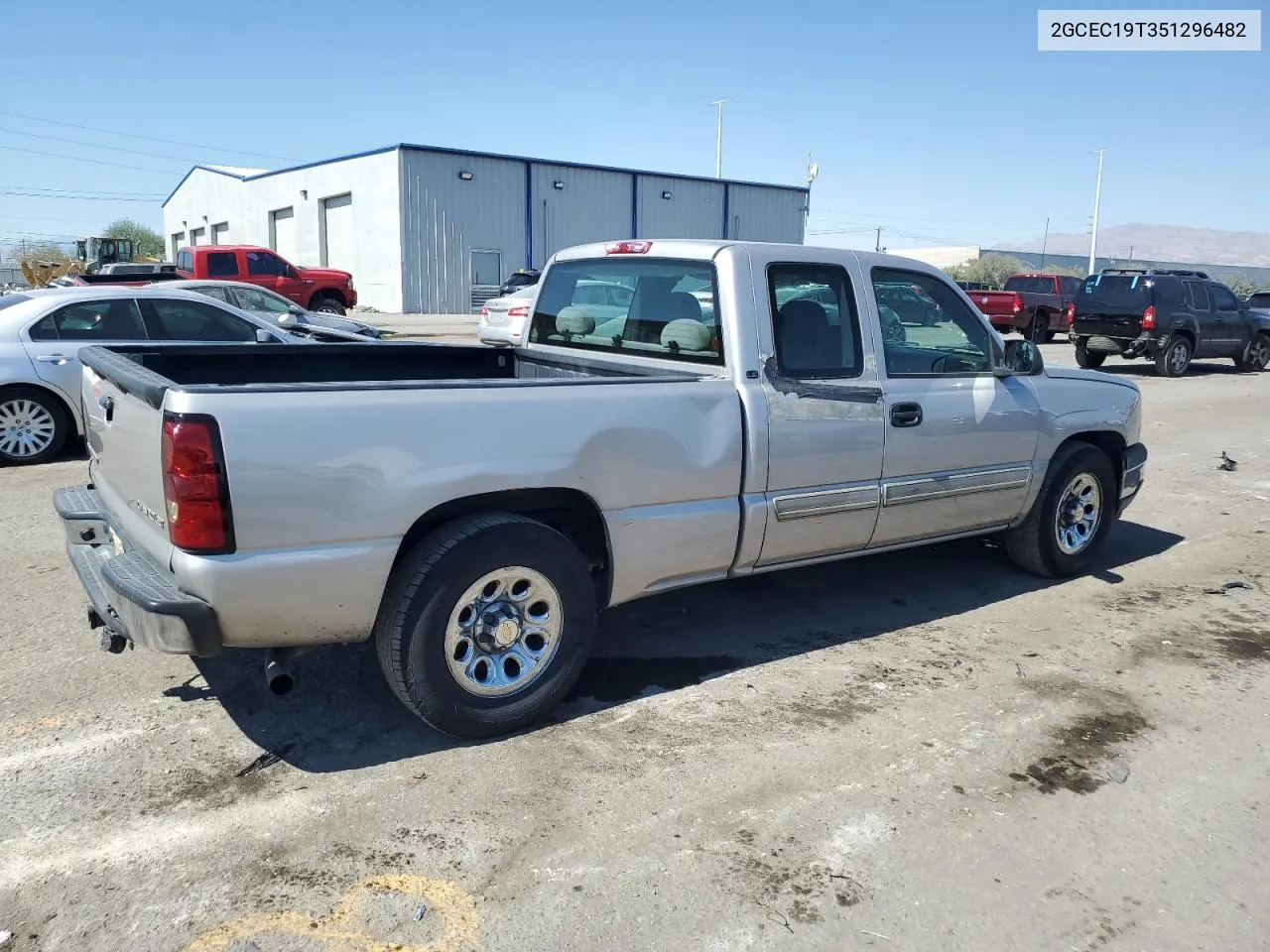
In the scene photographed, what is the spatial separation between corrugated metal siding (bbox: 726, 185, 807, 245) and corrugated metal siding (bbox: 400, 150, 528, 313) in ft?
34.7

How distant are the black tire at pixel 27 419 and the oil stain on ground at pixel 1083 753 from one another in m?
8.13

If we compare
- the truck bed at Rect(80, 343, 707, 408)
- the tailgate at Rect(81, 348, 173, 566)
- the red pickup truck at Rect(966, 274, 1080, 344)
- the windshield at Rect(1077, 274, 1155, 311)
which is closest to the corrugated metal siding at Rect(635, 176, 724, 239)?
the red pickup truck at Rect(966, 274, 1080, 344)

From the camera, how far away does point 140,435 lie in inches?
132

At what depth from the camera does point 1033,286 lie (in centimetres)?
2583

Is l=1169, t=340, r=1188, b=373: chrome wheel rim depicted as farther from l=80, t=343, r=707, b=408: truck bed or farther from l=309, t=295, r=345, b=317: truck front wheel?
l=309, t=295, r=345, b=317: truck front wheel

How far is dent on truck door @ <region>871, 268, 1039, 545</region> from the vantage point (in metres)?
4.70

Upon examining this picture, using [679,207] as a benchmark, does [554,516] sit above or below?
below

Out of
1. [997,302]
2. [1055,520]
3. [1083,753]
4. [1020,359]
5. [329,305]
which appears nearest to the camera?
[1083,753]

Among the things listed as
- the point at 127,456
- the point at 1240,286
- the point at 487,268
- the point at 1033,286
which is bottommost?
the point at 127,456

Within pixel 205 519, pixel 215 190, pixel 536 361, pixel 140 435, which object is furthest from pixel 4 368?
pixel 215 190

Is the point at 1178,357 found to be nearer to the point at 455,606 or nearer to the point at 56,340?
→ the point at 56,340

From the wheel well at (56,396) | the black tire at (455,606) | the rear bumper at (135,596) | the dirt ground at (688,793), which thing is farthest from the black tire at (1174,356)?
the rear bumper at (135,596)

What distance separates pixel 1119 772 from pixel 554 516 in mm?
2264

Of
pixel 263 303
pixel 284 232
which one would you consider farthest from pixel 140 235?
pixel 263 303
